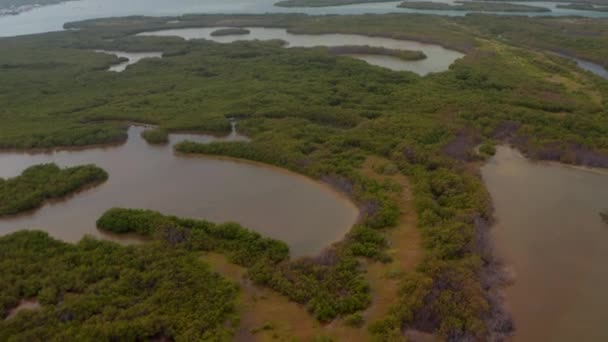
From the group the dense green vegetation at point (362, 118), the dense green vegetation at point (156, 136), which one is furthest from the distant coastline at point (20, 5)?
the dense green vegetation at point (156, 136)

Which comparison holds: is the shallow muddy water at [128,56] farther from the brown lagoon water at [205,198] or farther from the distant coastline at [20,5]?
the distant coastline at [20,5]

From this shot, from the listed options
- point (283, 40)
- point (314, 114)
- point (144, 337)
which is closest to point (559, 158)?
point (314, 114)

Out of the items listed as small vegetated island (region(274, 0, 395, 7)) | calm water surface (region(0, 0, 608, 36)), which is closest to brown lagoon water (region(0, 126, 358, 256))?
calm water surface (region(0, 0, 608, 36))

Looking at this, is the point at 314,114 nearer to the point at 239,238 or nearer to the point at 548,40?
the point at 239,238

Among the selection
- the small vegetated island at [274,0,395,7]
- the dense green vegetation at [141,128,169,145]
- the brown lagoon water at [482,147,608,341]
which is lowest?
the brown lagoon water at [482,147,608,341]

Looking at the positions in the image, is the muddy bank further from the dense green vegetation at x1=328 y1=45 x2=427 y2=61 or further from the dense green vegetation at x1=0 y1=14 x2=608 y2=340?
the dense green vegetation at x1=328 y1=45 x2=427 y2=61

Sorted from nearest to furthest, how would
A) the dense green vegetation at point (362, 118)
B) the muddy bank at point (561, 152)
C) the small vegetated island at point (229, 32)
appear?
the dense green vegetation at point (362, 118)
the muddy bank at point (561, 152)
the small vegetated island at point (229, 32)
